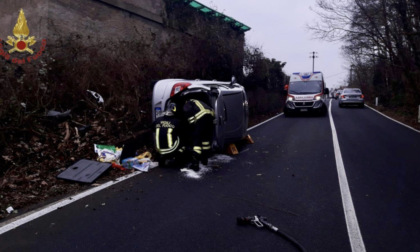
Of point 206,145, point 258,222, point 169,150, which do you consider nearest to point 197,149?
point 206,145

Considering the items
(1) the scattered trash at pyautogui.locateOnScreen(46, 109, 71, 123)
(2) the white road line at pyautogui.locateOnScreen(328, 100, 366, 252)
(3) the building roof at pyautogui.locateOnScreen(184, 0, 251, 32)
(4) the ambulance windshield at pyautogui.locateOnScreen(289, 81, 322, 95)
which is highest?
(3) the building roof at pyautogui.locateOnScreen(184, 0, 251, 32)

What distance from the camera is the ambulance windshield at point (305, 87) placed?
67.5 ft

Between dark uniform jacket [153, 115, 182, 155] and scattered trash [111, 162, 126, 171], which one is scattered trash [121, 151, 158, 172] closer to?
scattered trash [111, 162, 126, 171]

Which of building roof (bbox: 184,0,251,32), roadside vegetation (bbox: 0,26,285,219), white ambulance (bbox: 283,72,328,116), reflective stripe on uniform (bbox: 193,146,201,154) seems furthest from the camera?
white ambulance (bbox: 283,72,328,116)

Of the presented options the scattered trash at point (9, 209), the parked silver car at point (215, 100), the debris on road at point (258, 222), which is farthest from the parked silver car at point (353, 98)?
the scattered trash at point (9, 209)

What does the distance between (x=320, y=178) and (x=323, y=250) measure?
9.95ft

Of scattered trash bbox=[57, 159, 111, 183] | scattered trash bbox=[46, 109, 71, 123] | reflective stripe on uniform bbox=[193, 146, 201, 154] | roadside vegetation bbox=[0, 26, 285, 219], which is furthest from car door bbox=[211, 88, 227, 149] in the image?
scattered trash bbox=[46, 109, 71, 123]

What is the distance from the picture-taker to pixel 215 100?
300 inches

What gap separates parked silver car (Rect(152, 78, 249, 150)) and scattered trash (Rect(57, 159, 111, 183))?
73.6 inches

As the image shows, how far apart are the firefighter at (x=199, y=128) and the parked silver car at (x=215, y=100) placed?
353mm

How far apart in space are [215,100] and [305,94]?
1396 centimetres

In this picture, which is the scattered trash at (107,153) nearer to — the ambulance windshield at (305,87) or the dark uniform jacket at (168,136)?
the dark uniform jacket at (168,136)

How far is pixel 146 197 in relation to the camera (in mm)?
5164

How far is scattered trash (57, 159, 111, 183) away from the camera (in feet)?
19.6
